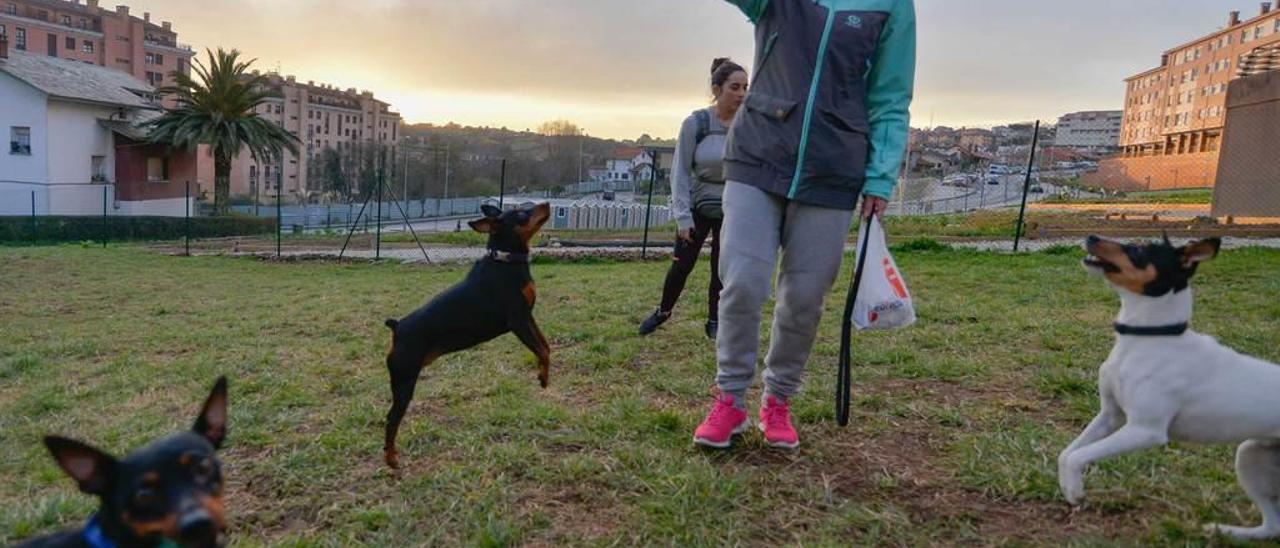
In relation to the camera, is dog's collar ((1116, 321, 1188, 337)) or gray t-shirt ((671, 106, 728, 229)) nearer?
dog's collar ((1116, 321, 1188, 337))

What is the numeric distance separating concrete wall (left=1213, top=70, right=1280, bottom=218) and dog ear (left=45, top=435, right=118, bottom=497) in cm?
2155

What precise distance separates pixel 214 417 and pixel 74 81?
4329 cm

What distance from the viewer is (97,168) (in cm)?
3631

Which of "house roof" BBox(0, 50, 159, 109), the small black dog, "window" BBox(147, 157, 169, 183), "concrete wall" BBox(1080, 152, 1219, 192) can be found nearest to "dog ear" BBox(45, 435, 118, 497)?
the small black dog

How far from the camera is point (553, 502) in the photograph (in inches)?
108

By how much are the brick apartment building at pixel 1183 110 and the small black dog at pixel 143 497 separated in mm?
53283

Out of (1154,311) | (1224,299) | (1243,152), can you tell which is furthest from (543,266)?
(1243,152)

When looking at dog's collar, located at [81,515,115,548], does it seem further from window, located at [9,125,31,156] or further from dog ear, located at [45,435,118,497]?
window, located at [9,125,31,156]

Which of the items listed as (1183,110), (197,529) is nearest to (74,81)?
(197,529)

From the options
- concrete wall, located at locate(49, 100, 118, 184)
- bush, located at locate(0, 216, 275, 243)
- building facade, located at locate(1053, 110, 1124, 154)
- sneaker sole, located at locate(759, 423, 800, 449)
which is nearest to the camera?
sneaker sole, located at locate(759, 423, 800, 449)

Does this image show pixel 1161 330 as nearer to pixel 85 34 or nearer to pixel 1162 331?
pixel 1162 331

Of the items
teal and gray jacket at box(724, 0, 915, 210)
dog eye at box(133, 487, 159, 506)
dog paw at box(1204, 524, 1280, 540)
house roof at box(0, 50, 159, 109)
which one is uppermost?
house roof at box(0, 50, 159, 109)

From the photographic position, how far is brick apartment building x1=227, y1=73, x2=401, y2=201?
69.4 m

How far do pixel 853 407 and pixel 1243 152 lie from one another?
19712 millimetres
